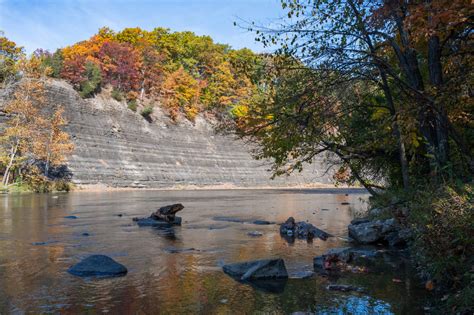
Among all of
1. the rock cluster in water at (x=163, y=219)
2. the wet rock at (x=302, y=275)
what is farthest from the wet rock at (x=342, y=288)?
the rock cluster in water at (x=163, y=219)

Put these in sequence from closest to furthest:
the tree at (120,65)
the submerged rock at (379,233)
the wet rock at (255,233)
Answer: the submerged rock at (379,233) → the wet rock at (255,233) → the tree at (120,65)

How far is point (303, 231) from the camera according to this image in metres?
14.8

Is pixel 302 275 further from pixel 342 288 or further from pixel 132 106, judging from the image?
pixel 132 106

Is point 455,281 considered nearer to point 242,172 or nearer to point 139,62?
point 242,172

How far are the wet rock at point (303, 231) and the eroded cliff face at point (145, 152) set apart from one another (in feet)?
104

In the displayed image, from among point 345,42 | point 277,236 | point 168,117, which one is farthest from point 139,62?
point 345,42

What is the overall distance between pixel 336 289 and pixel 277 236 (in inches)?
276

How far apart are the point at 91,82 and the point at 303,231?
5203 centimetres

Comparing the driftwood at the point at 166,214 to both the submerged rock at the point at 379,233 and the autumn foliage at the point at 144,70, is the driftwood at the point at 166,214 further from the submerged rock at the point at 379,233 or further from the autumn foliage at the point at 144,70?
the autumn foliage at the point at 144,70

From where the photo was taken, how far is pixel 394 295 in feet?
23.9

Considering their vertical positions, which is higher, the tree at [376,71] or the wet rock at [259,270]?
the tree at [376,71]

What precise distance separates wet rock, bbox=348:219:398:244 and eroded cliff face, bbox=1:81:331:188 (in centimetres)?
3300

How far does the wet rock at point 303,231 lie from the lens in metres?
14.4

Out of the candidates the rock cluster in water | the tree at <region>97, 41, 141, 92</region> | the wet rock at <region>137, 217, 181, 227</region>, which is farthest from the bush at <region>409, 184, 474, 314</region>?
the tree at <region>97, 41, 141, 92</region>
